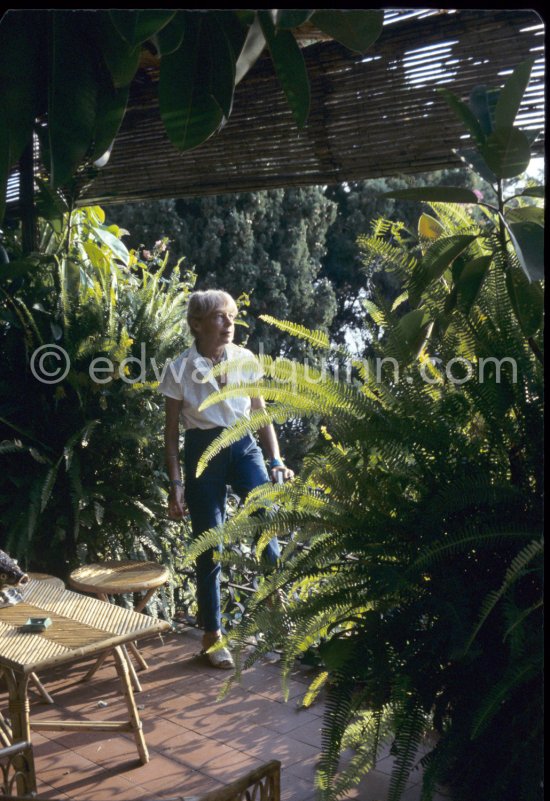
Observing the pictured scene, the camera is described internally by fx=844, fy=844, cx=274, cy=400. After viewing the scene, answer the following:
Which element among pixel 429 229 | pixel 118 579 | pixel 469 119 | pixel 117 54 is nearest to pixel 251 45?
pixel 117 54

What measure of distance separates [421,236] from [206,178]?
1.84 m

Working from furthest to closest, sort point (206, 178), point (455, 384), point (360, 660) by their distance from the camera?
1. point (206, 178)
2. point (455, 384)
3. point (360, 660)

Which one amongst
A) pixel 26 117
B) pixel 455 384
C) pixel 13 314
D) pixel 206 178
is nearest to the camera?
pixel 26 117

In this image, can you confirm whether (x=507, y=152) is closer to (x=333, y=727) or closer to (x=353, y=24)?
(x=353, y=24)

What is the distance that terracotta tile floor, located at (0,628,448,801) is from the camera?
257 cm

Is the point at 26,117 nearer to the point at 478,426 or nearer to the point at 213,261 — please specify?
the point at 478,426

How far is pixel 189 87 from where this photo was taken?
1.13 metres

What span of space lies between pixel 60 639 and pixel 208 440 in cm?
114

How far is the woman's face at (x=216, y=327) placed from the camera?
3406mm

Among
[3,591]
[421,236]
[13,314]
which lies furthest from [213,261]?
[421,236]

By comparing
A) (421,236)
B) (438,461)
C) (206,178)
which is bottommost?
(438,461)

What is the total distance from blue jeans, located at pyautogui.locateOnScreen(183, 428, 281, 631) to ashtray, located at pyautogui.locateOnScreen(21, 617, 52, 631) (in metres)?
0.99

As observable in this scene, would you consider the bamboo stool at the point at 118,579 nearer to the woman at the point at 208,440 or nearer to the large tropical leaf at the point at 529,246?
the woman at the point at 208,440

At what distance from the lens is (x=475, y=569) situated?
5.24 ft
